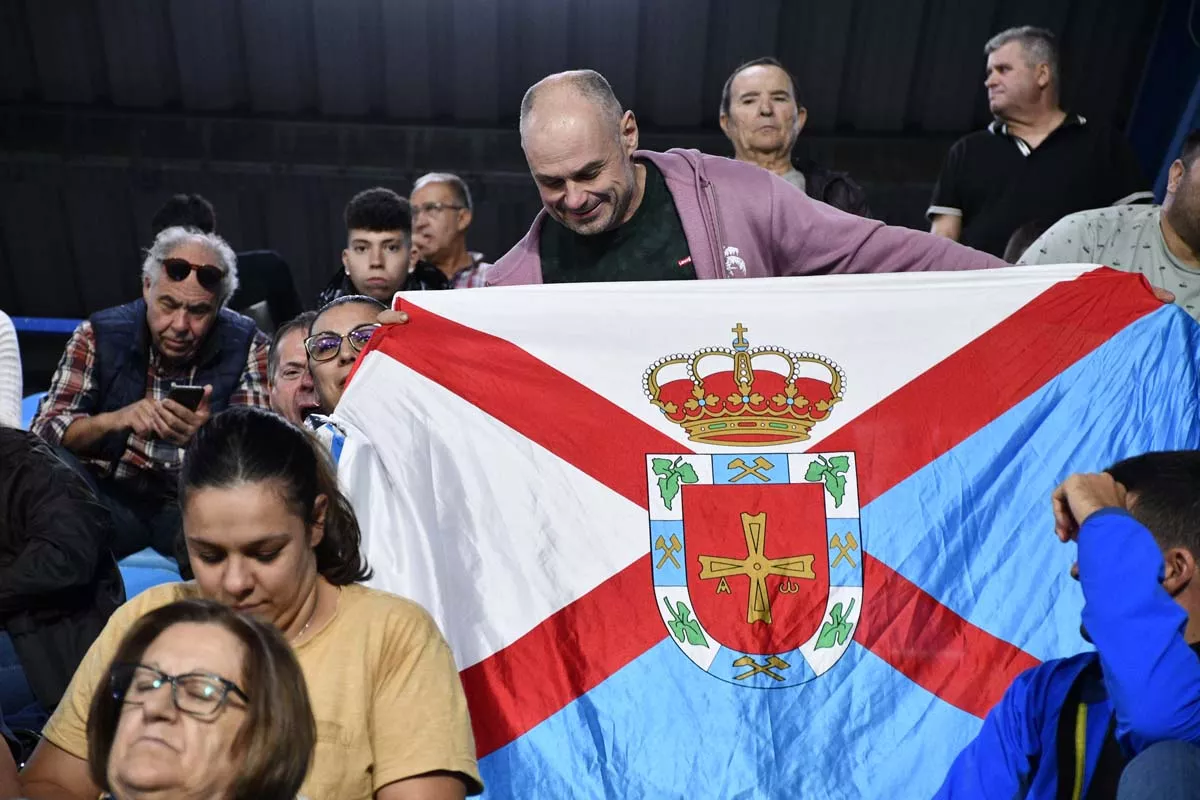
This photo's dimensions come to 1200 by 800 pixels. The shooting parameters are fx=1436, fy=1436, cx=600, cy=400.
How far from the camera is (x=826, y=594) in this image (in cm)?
280

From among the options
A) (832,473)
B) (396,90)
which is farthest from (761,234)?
(396,90)

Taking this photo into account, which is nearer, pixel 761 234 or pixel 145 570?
pixel 761 234

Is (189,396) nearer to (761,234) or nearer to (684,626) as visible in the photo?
(761,234)

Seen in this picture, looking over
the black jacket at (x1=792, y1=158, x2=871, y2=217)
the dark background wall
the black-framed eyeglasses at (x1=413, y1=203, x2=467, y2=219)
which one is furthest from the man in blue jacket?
the dark background wall

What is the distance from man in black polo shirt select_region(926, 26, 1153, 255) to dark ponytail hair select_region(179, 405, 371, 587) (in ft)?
9.60

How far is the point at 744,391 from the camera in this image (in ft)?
9.72

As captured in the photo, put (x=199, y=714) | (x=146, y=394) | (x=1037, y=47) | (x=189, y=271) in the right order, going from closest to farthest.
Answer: (x=199, y=714) < (x=189, y=271) < (x=146, y=394) < (x=1037, y=47)

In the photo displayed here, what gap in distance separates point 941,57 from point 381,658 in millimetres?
5979

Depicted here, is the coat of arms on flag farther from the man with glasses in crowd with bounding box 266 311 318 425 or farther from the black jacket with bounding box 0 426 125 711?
the black jacket with bounding box 0 426 125 711

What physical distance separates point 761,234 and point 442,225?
2148mm

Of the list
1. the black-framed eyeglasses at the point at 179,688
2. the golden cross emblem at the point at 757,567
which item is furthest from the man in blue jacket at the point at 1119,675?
the black-framed eyeglasses at the point at 179,688

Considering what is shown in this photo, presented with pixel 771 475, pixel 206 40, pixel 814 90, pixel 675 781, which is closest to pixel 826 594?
pixel 771 475

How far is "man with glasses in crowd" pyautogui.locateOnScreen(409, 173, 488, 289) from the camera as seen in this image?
526cm

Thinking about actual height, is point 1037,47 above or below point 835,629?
above
